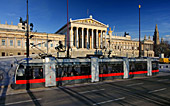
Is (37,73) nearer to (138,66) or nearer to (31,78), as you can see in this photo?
(31,78)

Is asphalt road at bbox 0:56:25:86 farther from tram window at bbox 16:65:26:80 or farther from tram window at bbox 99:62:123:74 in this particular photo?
tram window at bbox 99:62:123:74

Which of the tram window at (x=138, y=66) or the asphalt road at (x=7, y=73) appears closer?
the asphalt road at (x=7, y=73)

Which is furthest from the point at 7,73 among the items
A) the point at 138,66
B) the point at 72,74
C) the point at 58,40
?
the point at 58,40

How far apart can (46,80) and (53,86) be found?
1.24 m

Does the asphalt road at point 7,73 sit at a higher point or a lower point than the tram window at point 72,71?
lower

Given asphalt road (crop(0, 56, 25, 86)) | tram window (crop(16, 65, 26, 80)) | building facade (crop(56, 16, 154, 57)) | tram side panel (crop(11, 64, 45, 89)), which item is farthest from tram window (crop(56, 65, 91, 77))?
building facade (crop(56, 16, 154, 57))

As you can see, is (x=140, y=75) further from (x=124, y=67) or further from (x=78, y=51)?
(x=78, y=51)

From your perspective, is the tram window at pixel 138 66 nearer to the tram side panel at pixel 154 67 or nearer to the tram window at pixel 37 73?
the tram side panel at pixel 154 67

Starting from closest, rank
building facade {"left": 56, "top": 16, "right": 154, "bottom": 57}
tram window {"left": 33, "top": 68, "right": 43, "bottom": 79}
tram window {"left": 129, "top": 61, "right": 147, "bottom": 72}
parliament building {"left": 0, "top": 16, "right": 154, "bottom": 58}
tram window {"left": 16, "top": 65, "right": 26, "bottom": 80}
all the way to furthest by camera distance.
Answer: tram window {"left": 16, "top": 65, "right": 26, "bottom": 80}
tram window {"left": 33, "top": 68, "right": 43, "bottom": 79}
tram window {"left": 129, "top": 61, "right": 147, "bottom": 72}
parliament building {"left": 0, "top": 16, "right": 154, "bottom": 58}
building facade {"left": 56, "top": 16, "right": 154, "bottom": 57}

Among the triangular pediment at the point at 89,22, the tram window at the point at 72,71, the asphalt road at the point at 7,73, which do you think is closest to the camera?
the tram window at the point at 72,71

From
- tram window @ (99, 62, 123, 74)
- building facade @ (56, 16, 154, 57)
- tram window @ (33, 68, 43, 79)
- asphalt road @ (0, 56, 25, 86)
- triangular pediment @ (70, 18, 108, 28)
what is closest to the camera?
tram window @ (33, 68, 43, 79)

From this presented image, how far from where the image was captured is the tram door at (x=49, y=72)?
1269 cm

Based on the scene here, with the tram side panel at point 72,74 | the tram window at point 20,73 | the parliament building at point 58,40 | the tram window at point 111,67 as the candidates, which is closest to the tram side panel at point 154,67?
the tram window at point 111,67

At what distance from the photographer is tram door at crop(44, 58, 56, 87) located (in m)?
12.7
